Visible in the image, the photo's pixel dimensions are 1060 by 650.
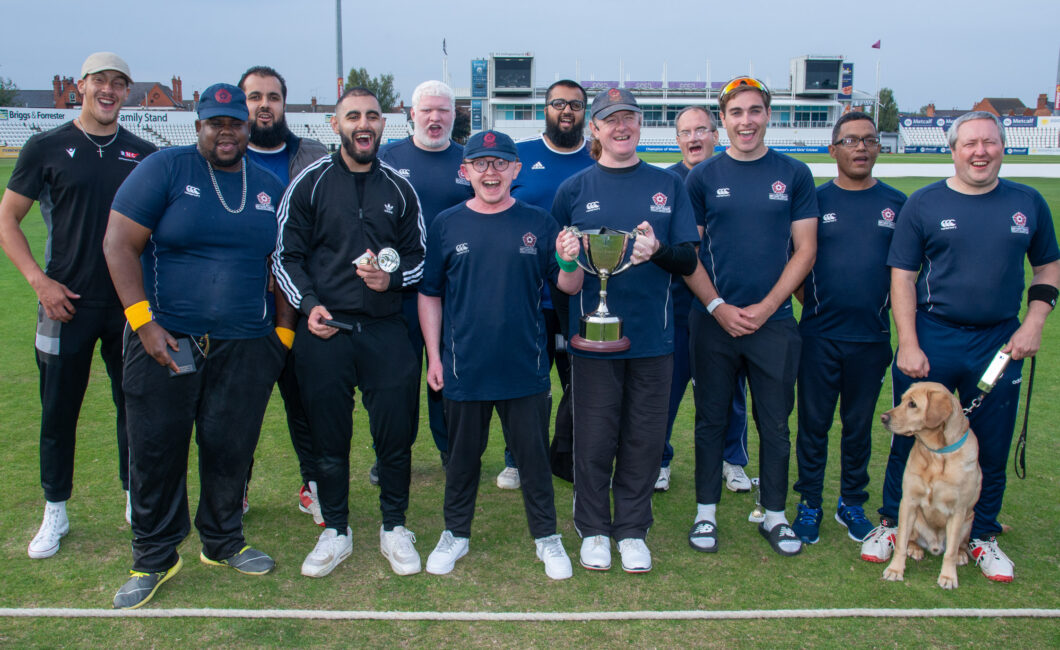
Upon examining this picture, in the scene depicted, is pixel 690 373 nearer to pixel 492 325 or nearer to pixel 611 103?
pixel 492 325

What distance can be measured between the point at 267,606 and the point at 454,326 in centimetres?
151

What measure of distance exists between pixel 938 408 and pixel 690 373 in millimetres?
1480

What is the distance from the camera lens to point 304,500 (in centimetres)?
455

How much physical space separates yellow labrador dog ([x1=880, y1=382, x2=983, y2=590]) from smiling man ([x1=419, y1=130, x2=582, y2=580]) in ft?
5.44

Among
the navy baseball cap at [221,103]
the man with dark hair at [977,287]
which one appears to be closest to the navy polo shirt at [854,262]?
the man with dark hair at [977,287]

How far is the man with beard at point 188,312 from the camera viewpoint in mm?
3418

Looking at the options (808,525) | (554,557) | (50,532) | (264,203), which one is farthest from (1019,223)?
(50,532)

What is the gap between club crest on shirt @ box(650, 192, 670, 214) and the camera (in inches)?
148

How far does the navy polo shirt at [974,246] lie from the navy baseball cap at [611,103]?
146 cm

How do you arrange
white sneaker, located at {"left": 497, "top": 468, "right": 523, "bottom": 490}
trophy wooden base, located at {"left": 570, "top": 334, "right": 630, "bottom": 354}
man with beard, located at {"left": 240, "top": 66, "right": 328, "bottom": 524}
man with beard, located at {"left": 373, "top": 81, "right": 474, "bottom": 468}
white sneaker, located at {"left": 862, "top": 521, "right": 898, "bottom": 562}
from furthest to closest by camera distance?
white sneaker, located at {"left": 497, "top": 468, "right": 523, "bottom": 490} < man with beard, located at {"left": 373, "top": 81, "right": 474, "bottom": 468} < man with beard, located at {"left": 240, "top": 66, "right": 328, "bottom": 524} < white sneaker, located at {"left": 862, "top": 521, "right": 898, "bottom": 562} < trophy wooden base, located at {"left": 570, "top": 334, "right": 630, "bottom": 354}

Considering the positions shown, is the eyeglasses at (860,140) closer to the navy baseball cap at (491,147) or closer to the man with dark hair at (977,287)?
the man with dark hair at (977,287)

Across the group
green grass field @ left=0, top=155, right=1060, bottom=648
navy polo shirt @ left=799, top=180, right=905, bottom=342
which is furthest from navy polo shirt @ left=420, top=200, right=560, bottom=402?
navy polo shirt @ left=799, top=180, right=905, bottom=342

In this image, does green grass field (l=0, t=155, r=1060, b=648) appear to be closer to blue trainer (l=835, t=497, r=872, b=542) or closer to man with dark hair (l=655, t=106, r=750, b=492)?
blue trainer (l=835, t=497, r=872, b=542)

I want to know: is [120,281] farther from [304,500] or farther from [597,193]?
[597,193]
